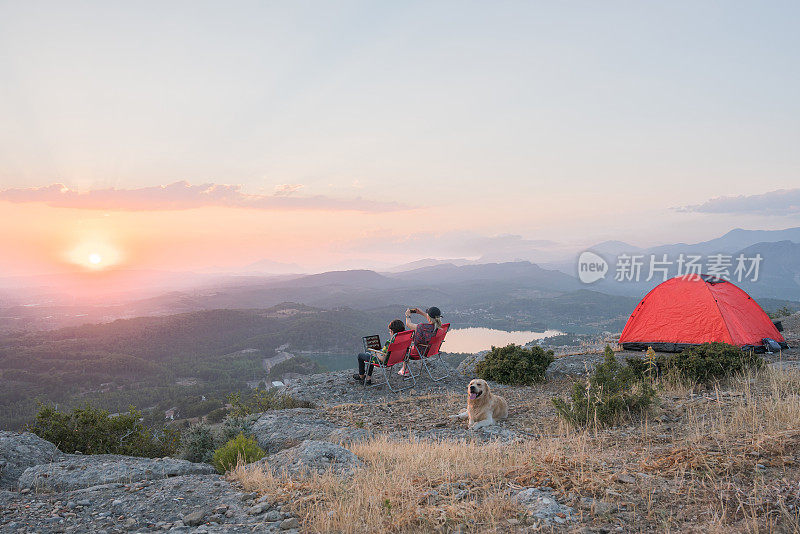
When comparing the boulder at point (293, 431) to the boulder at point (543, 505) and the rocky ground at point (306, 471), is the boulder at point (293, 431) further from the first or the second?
the boulder at point (543, 505)

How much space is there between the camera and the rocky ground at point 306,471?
9.98ft

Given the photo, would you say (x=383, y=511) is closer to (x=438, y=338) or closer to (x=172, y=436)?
(x=172, y=436)

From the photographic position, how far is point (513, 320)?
11269 centimetres

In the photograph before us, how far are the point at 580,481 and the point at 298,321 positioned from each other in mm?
105049

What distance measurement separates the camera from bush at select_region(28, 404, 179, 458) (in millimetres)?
6121

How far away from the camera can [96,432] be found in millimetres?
6348

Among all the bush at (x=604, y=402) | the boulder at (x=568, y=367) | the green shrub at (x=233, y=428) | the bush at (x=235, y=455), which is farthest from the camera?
the boulder at (x=568, y=367)

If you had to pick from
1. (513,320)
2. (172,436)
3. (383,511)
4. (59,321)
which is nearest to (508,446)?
(383,511)

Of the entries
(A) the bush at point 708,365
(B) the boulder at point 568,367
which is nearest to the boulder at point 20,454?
(A) the bush at point 708,365

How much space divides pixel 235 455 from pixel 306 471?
1.31 metres

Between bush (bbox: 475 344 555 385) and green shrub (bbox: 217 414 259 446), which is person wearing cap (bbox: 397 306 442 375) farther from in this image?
green shrub (bbox: 217 414 259 446)

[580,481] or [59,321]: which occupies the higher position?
[580,481]

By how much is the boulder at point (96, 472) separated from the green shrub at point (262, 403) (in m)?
3.65

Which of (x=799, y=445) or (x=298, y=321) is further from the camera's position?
(x=298, y=321)
